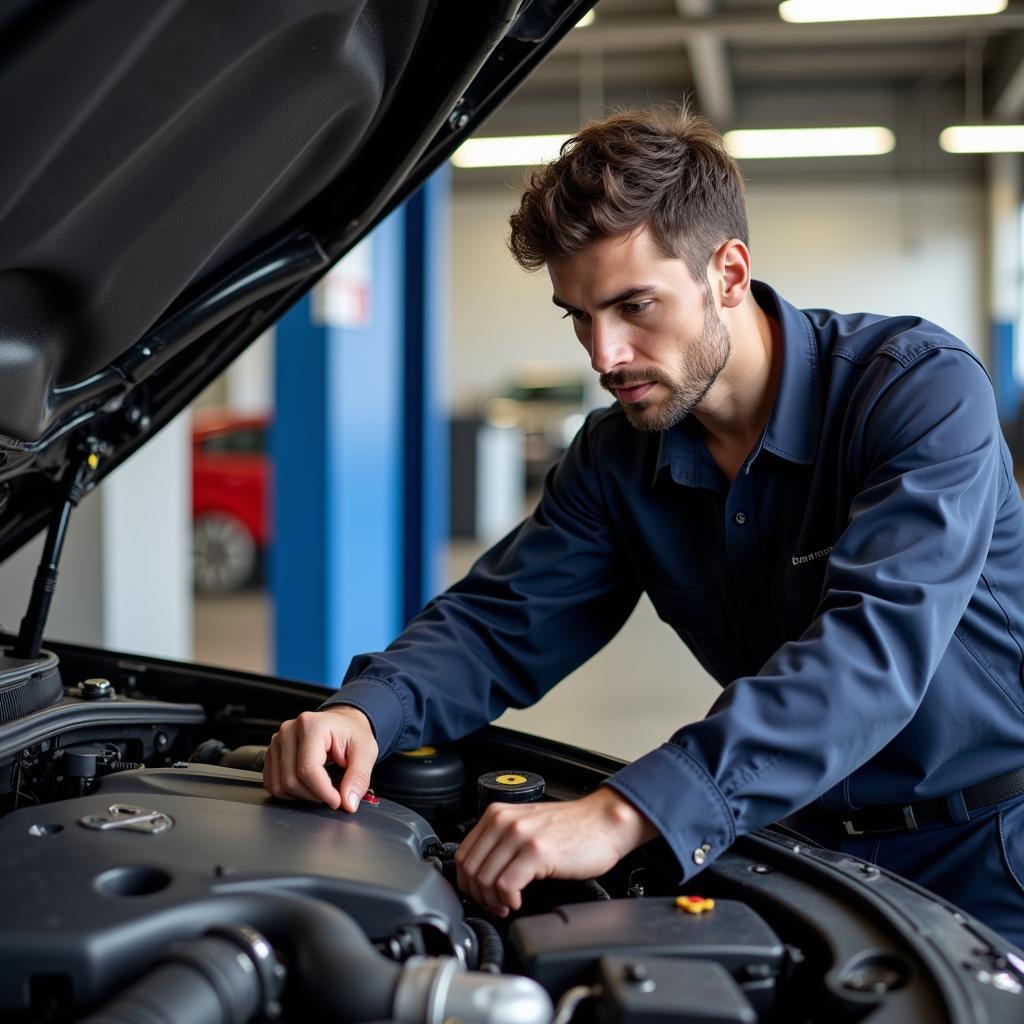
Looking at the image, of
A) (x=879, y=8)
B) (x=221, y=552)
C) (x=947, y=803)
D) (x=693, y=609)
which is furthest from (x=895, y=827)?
(x=221, y=552)

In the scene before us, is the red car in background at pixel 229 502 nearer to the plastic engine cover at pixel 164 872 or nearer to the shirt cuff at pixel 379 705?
the shirt cuff at pixel 379 705

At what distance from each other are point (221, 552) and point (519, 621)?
5350 millimetres

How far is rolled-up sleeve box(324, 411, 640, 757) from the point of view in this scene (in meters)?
1.31

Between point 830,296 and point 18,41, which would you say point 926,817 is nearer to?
point 18,41

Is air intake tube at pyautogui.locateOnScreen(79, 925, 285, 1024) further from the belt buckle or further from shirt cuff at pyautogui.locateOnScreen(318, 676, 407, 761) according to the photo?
the belt buckle

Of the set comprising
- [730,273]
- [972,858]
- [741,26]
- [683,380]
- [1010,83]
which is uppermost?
[1010,83]

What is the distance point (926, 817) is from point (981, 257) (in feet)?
41.4

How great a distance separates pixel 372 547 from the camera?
12.6 feet

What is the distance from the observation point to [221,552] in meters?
6.54

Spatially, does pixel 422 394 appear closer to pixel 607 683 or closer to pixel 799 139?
pixel 607 683

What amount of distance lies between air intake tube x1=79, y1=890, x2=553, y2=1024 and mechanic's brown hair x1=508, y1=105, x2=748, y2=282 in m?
0.79

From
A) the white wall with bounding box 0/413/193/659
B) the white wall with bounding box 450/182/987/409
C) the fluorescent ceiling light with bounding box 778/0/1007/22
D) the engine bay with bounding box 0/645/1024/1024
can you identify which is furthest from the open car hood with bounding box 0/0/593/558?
the white wall with bounding box 450/182/987/409

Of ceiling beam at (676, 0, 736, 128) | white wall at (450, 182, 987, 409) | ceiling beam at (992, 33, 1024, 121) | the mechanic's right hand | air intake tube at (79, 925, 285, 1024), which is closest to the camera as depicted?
air intake tube at (79, 925, 285, 1024)

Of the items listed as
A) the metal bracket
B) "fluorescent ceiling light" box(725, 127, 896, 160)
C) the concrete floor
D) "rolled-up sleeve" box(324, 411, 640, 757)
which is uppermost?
"fluorescent ceiling light" box(725, 127, 896, 160)
